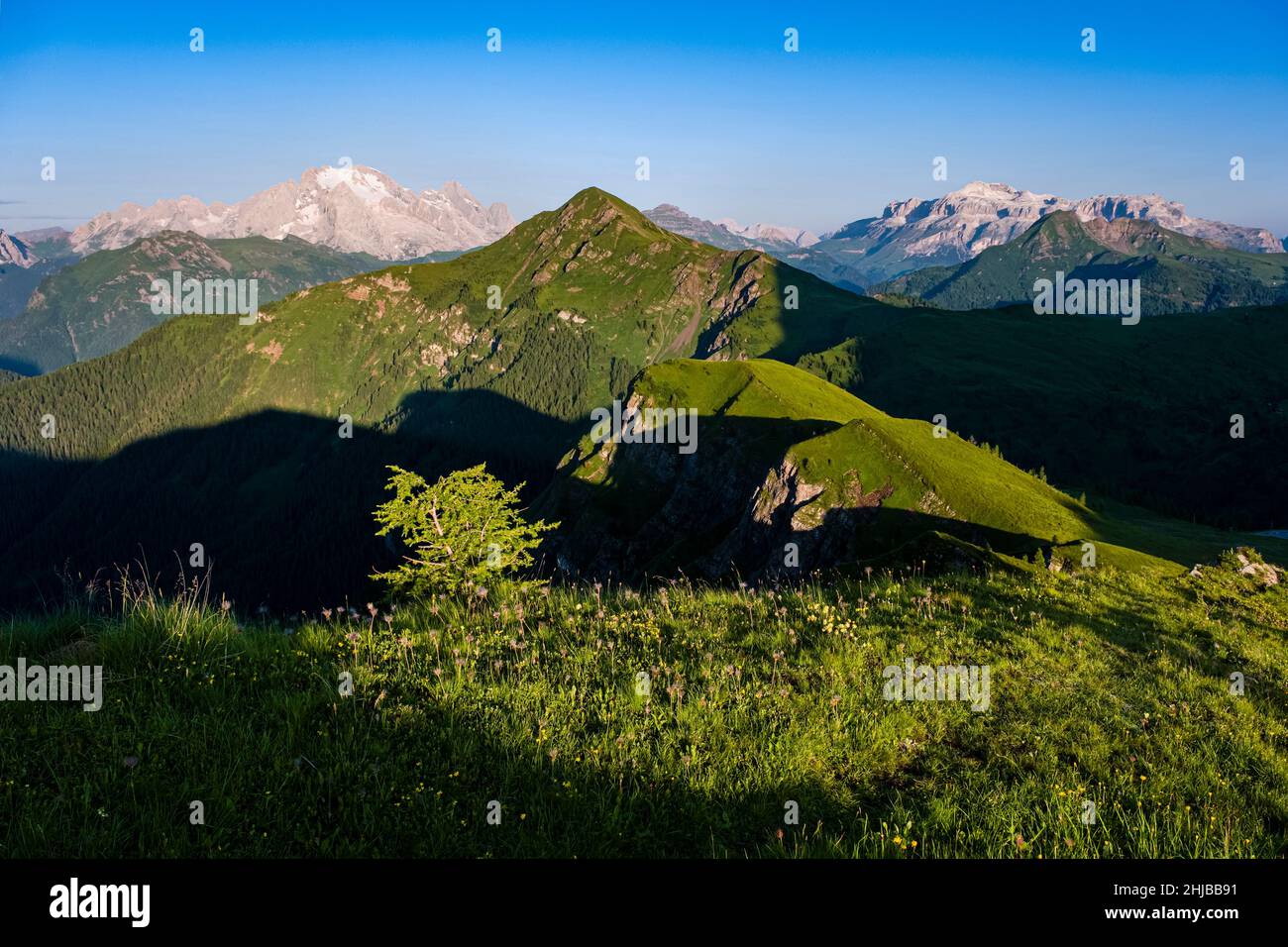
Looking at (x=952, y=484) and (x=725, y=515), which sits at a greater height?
(x=952, y=484)

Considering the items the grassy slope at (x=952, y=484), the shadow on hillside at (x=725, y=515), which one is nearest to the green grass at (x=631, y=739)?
the grassy slope at (x=952, y=484)

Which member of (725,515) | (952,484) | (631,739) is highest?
(952,484)

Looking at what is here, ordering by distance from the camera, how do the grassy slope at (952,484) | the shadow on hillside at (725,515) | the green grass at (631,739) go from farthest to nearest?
the shadow on hillside at (725,515) < the grassy slope at (952,484) < the green grass at (631,739)

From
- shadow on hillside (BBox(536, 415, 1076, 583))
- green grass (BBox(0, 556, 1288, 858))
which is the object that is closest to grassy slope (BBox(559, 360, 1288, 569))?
shadow on hillside (BBox(536, 415, 1076, 583))

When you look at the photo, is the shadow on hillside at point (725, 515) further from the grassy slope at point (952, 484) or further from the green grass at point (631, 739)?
the green grass at point (631, 739)

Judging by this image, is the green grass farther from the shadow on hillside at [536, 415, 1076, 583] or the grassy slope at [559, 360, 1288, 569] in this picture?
the shadow on hillside at [536, 415, 1076, 583]

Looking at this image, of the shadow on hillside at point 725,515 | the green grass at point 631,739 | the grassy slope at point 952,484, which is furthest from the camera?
the shadow on hillside at point 725,515

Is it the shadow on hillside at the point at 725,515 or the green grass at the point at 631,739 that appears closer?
the green grass at the point at 631,739

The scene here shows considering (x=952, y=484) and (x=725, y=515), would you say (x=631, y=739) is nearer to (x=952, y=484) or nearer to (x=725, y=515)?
(x=952, y=484)

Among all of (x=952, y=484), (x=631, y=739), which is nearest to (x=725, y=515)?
(x=952, y=484)
